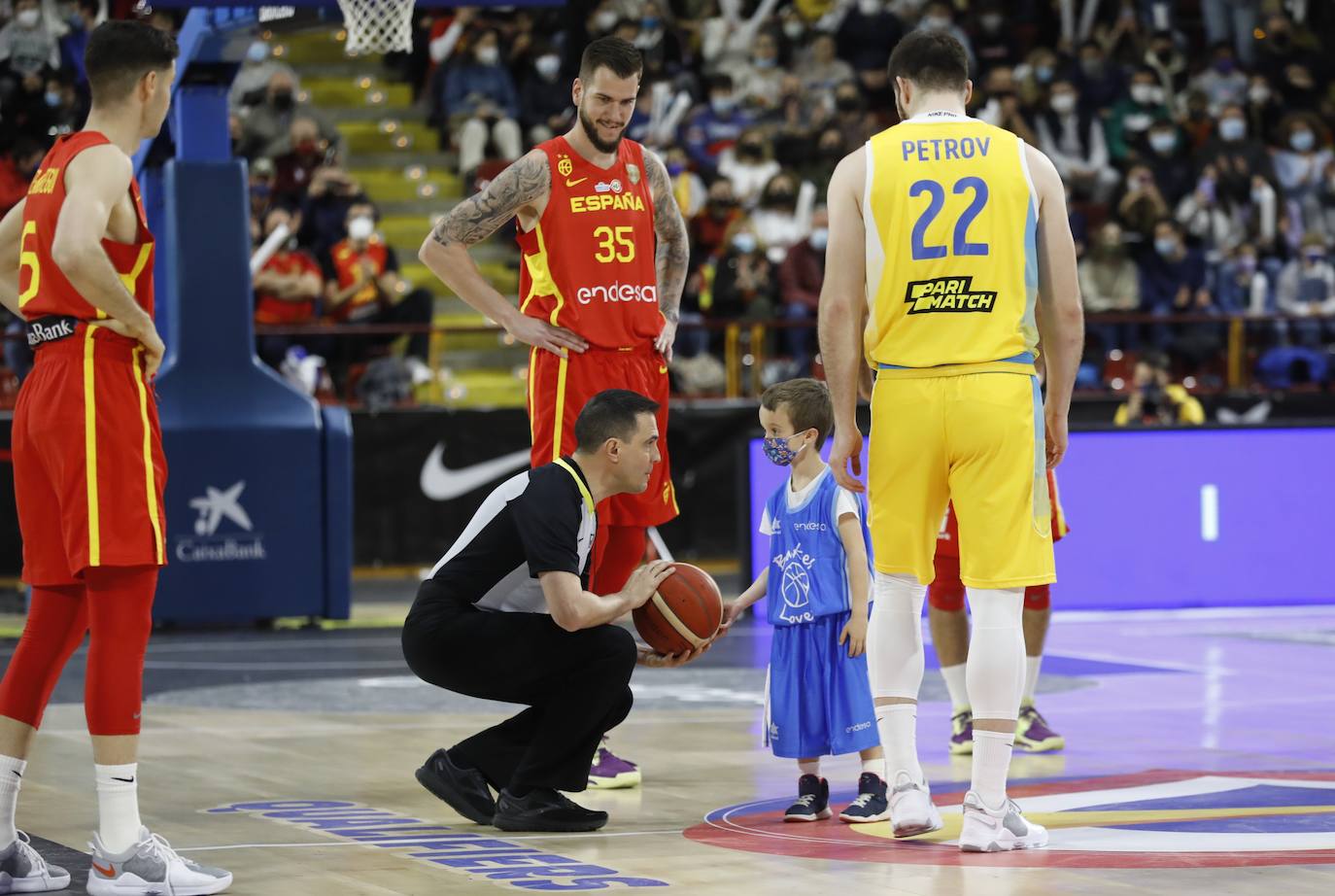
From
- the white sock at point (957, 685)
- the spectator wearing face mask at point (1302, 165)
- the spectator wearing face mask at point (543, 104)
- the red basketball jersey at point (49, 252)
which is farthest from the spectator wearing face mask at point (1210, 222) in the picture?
the red basketball jersey at point (49, 252)

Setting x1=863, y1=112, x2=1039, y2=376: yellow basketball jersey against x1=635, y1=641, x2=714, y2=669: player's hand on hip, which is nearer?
x1=863, y1=112, x2=1039, y2=376: yellow basketball jersey

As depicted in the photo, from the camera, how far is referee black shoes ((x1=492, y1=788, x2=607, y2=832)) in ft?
20.0

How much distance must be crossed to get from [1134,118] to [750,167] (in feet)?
14.2

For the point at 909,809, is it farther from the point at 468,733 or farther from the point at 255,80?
the point at 255,80

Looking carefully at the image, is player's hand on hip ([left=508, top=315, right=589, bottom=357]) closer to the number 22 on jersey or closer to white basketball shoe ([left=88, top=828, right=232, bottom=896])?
the number 22 on jersey

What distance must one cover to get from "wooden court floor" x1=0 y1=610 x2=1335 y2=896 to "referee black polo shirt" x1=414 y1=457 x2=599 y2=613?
27.4 inches

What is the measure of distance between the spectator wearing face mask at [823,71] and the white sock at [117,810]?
55.7 feet

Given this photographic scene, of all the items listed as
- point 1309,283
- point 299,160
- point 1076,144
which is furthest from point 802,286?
point 1309,283

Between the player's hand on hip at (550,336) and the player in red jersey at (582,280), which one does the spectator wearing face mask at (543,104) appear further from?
the player's hand on hip at (550,336)

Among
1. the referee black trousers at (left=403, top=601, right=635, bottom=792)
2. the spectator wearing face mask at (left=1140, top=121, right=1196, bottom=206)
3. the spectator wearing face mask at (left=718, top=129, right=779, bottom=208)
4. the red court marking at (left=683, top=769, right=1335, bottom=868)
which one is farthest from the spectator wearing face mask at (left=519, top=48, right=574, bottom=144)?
the red court marking at (left=683, top=769, right=1335, bottom=868)

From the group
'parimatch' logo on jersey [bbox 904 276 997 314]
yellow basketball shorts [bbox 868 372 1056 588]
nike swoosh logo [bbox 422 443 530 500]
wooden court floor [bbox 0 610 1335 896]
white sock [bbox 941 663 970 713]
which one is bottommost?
wooden court floor [bbox 0 610 1335 896]

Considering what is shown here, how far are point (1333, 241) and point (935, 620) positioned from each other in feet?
44.9

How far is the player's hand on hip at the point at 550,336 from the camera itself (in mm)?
7039

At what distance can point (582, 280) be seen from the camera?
706 cm
